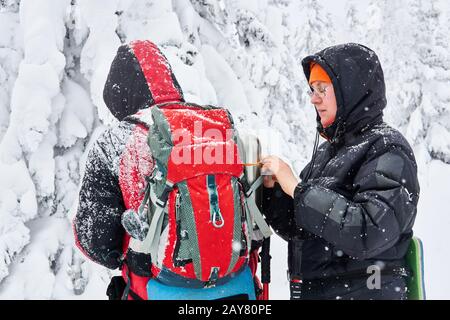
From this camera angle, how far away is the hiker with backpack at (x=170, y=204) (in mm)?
2568

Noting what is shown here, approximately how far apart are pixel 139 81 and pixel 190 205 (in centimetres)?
93

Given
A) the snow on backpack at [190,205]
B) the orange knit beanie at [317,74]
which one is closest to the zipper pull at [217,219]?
the snow on backpack at [190,205]

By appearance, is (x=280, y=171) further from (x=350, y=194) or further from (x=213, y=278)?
(x=213, y=278)

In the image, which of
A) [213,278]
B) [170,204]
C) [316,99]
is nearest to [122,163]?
[170,204]

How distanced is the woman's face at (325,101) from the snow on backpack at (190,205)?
675mm

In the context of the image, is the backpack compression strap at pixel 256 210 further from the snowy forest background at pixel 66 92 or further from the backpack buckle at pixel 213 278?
the snowy forest background at pixel 66 92

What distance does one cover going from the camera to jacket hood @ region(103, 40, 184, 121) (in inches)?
117

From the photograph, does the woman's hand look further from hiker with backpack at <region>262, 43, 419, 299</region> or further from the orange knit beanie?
the orange knit beanie

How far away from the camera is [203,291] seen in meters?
2.72

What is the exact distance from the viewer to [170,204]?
101 inches

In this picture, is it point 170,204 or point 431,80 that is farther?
point 431,80

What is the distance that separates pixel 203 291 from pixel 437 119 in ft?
75.9

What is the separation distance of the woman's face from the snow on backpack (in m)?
0.68
